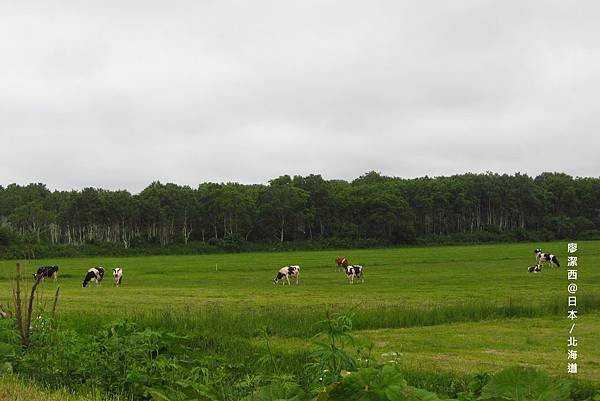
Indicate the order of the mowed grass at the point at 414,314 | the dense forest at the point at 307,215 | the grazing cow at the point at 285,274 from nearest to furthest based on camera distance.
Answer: the mowed grass at the point at 414,314 → the grazing cow at the point at 285,274 → the dense forest at the point at 307,215

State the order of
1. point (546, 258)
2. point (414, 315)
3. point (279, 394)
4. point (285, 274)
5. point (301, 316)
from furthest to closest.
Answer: point (546, 258), point (285, 274), point (414, 315), point (301, 316), point (279, 394)

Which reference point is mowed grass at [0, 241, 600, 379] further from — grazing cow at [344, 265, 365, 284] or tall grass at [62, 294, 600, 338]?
grazing cow at [344, 265, 365, 284]

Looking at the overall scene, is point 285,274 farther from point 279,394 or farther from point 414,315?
point 279,394

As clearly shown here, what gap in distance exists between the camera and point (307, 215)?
119 m

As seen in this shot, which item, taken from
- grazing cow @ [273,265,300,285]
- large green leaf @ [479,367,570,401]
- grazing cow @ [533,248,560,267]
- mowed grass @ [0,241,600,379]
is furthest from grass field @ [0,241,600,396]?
grazing cow @ [533,248,560,267]

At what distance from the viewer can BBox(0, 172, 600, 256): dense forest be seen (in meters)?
114

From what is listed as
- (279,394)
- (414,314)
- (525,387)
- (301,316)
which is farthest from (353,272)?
(525,387)

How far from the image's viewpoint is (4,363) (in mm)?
8023

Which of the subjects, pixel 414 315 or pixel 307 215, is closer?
pixel 414 315

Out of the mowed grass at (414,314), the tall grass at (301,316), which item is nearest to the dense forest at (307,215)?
the mowed grass at (414,314)

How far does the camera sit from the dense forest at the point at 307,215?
11406cm

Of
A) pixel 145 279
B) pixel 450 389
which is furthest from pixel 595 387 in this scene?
pixel 145 279

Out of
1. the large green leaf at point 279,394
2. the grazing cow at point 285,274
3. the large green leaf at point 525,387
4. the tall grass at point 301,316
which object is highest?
the large green leaf at point 525,387

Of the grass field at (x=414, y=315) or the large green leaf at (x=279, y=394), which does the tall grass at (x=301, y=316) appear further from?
the large green leaf at (x=279, y=394)
